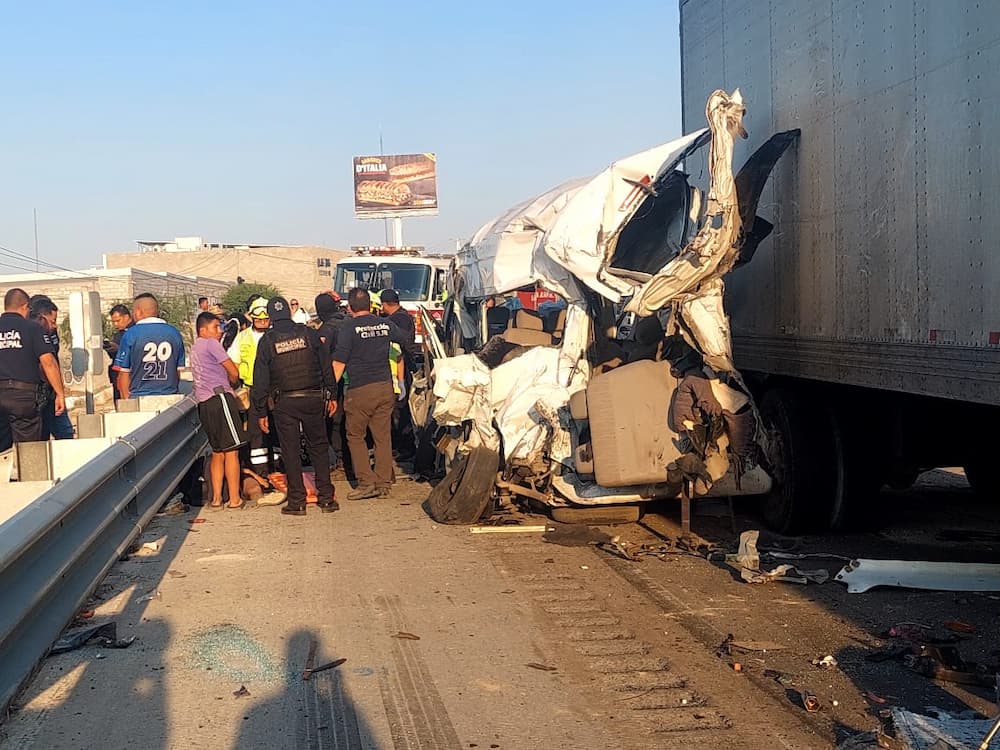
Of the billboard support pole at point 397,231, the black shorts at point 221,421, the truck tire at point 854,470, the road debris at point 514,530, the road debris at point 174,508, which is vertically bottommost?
the road debris at point 514,530

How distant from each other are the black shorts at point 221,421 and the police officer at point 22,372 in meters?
1.63

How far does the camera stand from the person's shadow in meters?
4.29

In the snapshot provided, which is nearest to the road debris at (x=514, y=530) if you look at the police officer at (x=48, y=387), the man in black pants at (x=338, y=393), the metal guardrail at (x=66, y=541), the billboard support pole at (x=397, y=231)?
the metal guardrail at (x=66, y=541)

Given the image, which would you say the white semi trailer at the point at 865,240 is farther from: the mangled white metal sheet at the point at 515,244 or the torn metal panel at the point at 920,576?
the mangled white metal sheet at the point at 515,244

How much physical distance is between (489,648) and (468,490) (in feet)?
10.1

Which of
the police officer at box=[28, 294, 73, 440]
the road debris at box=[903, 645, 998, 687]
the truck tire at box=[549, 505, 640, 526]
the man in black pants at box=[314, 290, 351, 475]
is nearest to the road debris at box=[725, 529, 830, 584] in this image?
Answer: the road debris at box=[903, 645, 998, 687]

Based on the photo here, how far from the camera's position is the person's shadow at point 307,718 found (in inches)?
169

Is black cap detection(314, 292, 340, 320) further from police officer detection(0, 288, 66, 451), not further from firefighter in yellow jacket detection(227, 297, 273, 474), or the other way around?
police officer detection(0, 288, 66, 451)

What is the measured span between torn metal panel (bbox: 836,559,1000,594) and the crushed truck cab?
1.30 meters

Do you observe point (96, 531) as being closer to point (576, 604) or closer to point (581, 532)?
point (576, 604)

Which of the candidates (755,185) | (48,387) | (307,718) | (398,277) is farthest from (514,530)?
(398,277)

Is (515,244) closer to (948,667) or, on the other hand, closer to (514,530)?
(514,530)

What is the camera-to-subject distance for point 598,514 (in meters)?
8.32

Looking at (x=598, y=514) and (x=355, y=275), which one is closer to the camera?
(x=598, y=514)
